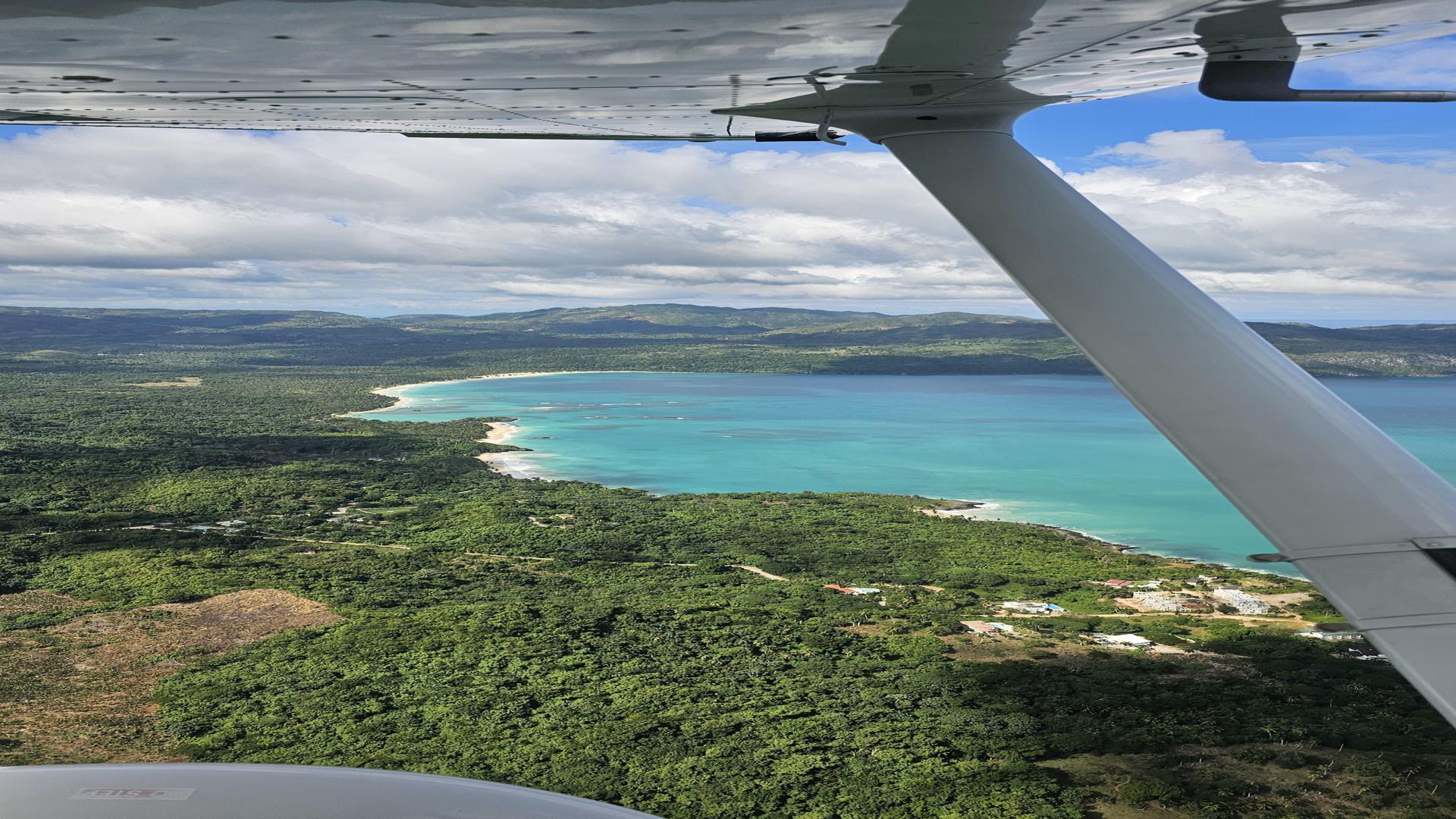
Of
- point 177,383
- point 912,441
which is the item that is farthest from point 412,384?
point 912,441

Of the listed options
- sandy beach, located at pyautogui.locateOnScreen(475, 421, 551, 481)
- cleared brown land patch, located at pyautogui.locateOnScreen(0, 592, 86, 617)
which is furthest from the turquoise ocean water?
cleared brown land patch, located at pyautogui.locateOnScreen(0, 592, 86, 617)

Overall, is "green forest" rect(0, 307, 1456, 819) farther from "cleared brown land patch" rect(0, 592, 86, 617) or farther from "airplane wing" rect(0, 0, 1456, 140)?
"airplane wing" rect(0, 0, 1456, 140)

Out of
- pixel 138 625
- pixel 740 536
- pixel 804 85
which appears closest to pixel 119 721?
pixel 138 625

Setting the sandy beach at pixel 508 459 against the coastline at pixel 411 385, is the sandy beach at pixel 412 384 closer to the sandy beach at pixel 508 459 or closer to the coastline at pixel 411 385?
the coastline at pixel 411 385

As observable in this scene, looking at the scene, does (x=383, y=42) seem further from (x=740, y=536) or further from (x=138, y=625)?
(x=740, y=536)

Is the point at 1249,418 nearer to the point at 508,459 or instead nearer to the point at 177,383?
the point at 508,459

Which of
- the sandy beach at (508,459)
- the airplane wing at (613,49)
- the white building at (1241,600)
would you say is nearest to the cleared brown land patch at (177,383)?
the sandy beach at (508,459)
